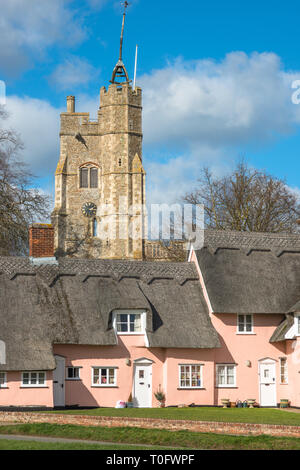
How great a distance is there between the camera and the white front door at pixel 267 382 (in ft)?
125

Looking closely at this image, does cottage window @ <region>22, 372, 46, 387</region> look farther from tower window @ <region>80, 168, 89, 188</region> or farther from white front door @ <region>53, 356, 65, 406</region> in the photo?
tower window @ <region>80, 168, 89, 188</region>

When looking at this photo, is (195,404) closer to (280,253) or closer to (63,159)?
(280,253)

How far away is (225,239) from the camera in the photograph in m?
41.7

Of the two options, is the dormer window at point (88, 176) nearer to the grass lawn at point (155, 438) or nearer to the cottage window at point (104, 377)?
the cottage window at point (104, 377)

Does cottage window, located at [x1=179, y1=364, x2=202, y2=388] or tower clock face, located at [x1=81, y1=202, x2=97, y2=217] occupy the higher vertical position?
tower clock face, located at [x1=81, y1=202, x2=97, y2=217]

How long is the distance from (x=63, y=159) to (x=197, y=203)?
3235 centimetres

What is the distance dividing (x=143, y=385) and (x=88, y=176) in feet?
193

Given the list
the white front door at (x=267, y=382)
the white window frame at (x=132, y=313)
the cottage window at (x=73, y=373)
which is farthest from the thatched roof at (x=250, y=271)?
the cottage window at (x=73, y=373)

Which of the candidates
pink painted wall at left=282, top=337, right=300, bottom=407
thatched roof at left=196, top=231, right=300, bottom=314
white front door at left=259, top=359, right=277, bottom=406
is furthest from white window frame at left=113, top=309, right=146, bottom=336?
pink painted wall at left=282, top=337, right=300, bottom=407

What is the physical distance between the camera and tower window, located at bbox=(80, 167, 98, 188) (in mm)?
93562

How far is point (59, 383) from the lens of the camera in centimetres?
3538

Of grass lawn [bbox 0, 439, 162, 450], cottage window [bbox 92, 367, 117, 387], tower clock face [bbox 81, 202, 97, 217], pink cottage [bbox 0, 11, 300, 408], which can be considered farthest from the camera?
tower clock face [bbox 81, 202, 97, 217]

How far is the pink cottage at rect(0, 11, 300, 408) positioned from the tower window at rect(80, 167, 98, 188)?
53007 mm
